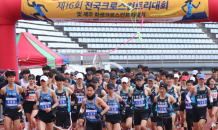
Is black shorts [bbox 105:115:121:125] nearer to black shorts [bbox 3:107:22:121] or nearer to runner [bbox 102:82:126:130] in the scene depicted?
runner [bbox 102:82:126:130]

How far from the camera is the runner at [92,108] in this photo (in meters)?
6.91

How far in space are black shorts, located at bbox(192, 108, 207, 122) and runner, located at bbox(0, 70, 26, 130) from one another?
15.3 feet

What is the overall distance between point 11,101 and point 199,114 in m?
5.00

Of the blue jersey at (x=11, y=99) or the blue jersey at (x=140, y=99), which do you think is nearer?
the blue jersey at (x=11, y=99)

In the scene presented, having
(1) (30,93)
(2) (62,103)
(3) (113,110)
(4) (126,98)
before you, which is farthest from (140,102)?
(1) (30,93)

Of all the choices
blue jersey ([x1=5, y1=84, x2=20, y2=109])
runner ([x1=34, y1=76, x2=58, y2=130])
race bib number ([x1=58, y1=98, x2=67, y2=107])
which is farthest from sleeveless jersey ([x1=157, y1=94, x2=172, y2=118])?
blue jersey ([x1=5, y1=84, x2=20, y2=109])

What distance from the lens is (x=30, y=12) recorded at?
402 inches

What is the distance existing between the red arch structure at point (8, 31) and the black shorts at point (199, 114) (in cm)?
605

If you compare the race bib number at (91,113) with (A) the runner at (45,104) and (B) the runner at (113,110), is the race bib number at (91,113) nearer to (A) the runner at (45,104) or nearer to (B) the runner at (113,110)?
(B) the runner at (113,110)

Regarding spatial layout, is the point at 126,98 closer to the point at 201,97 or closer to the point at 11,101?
→ the point at 201,97

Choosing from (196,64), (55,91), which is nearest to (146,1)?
(55,91)

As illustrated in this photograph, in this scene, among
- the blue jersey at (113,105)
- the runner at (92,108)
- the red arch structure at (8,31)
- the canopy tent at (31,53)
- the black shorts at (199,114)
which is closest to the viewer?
the runner at (92,108)

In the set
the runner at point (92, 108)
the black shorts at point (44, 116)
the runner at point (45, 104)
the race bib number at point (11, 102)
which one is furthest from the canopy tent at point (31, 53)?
the runner at point (92, 108)

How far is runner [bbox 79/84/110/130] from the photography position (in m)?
6.91
